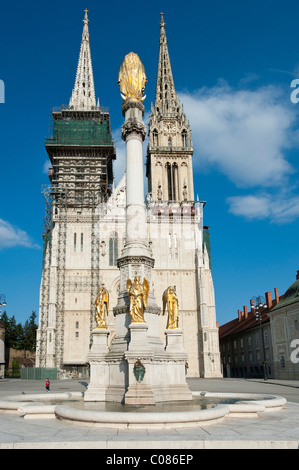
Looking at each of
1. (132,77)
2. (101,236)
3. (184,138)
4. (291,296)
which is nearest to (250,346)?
(291,296)

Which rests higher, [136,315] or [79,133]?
[79,133]

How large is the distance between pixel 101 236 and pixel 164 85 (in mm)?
26447

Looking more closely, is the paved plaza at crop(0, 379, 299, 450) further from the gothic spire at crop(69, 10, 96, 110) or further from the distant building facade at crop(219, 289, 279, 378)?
the gothic spire at crop(69, 10, 96, 110)

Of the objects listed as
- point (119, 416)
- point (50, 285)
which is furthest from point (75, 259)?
point (119, 416)

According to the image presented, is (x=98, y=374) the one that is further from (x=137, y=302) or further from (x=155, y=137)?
(x=155, y=137)

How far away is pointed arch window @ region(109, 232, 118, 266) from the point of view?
44.1m

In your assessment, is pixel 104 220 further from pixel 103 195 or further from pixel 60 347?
pixel 60 347

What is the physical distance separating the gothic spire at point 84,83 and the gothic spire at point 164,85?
9362mm

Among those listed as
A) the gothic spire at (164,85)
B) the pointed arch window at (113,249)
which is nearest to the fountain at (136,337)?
the pointed arch window at (113,249)

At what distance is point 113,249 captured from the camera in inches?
1748

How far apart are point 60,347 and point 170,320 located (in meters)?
29.5

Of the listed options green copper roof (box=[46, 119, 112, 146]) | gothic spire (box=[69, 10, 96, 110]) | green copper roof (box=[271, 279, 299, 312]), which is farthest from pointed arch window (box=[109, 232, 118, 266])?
gothic spire (box=[69, 10, 96, 110])

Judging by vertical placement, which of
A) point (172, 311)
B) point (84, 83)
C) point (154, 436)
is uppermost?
point (84, 83)

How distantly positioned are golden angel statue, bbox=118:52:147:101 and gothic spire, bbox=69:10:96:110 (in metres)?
37.9
